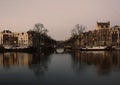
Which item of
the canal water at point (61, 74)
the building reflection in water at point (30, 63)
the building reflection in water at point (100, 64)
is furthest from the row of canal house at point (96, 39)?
the canal water at point (61, 74)

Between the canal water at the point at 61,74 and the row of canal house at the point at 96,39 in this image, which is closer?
the canal water at the point at 61,74

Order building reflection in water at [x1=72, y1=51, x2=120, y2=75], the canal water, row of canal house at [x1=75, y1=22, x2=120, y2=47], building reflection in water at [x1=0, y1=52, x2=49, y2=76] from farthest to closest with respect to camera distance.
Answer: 1. row of canal house at [x1=75, y1=22, x2=120, y2=47]
2. building reflection in water at [x1=0, y1=52, x2=49, y2=76]
3. building reflection in water at [x1=72, y1=51, x2=120, y2=75]
4. the canal water

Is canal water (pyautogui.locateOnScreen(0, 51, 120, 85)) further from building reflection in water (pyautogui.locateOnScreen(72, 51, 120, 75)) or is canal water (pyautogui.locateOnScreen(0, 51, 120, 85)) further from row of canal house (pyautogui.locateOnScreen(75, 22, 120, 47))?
row of canal house (pyautogui.locateOnScreen(75, 22, 120, 47))

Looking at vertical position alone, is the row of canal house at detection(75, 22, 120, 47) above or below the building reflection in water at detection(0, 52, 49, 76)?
above

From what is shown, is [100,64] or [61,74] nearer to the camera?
[61,74]

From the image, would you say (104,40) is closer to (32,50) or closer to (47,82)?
(32,50)

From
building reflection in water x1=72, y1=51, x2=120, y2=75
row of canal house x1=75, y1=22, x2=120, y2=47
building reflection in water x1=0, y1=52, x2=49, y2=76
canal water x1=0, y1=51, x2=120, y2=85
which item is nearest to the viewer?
canal water x1=0, y1=51, x2=120, y2=85

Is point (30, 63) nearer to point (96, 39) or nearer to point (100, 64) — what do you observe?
point (100, 64)

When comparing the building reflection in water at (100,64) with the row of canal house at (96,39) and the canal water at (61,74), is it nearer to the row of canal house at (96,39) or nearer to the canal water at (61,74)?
the canal water at (61,74)

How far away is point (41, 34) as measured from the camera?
10194 cm

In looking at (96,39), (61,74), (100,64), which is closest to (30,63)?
(100,64)

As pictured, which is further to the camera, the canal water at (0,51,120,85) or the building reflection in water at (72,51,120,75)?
the building reflection in water at (72,51,120,75)

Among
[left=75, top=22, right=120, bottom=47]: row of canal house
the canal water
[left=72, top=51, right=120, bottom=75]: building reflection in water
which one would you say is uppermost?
[left=75, top=22, right=120, bottom=47]: row of canal house

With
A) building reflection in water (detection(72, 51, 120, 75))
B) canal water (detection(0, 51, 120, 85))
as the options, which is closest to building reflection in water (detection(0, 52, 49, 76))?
canal water (detection(0, 51, 120, 85))
